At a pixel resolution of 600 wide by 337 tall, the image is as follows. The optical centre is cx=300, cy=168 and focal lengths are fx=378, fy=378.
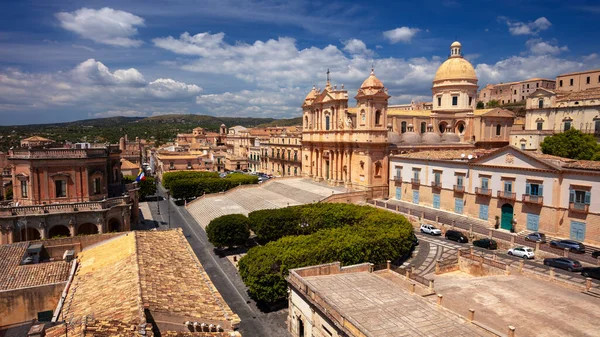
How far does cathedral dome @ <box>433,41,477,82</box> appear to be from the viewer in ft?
196

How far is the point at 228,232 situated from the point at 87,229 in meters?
11.7

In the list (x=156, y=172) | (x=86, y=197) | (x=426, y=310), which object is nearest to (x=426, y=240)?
(x=426, y=310)

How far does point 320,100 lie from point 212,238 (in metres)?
30.7

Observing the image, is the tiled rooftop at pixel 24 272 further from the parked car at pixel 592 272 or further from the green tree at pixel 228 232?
the parked car at pixel 592 272

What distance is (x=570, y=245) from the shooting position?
27766 millimetres

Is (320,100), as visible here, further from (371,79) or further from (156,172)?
(156,172)

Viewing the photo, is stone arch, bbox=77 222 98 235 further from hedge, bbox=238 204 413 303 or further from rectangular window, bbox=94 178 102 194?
hedge, bbox=238 204 413 303

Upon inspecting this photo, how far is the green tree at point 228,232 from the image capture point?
32281 mm

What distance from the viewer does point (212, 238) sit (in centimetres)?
3259

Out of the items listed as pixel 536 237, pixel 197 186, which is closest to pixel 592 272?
pixel 536 237

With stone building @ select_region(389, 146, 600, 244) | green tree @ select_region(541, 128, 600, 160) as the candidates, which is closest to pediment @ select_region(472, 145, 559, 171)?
stone building @ select_region(389, 146, 600, 244)

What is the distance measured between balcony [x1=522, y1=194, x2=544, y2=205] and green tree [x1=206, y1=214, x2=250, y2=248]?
24.0m

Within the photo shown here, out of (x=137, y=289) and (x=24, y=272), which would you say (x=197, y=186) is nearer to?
(x=24, y=272)

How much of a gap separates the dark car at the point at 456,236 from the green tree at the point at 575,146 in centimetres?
2198
